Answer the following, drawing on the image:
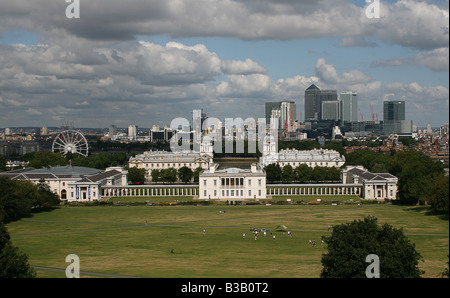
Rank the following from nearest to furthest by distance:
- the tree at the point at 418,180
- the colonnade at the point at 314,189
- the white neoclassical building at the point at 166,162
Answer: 1. the tree at the point at 418,180
2. the colonnade at the point at 314,189
3. the white neoclassical building at the point at 166,162

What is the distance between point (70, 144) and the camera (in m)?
157

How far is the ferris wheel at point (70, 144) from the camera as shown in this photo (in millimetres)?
156875

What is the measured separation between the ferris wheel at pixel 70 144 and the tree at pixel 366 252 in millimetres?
130615

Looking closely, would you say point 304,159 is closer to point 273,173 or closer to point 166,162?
point 273,173

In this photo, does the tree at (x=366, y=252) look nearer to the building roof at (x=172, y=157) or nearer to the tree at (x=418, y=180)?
the tree at (x=418, y=180)

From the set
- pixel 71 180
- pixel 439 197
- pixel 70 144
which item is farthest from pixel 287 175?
pixel 70 144

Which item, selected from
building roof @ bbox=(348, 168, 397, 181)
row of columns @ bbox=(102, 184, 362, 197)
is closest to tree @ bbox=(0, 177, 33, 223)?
row of columns @ bbox=(102, 184, 362, 197)

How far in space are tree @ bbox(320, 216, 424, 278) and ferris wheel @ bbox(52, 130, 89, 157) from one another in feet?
429

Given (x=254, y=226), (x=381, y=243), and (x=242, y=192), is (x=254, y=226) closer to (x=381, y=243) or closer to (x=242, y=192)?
(x=381, y=243)

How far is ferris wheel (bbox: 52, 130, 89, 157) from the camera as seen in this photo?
15688 cm

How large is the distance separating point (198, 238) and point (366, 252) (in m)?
22.3
